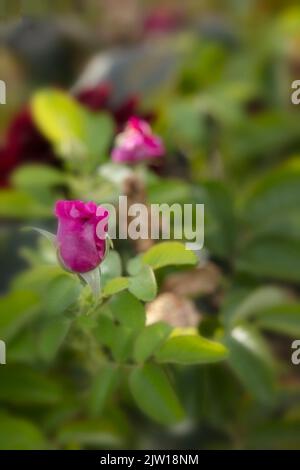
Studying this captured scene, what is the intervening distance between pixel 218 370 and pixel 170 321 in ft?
0.48

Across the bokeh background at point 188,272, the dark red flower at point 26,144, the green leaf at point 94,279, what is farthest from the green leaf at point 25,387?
the dark red flower at point 26,144

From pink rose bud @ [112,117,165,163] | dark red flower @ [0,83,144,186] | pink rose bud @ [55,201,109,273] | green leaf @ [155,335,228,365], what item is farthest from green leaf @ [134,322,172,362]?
dark red flower @ [0,83,144,186]

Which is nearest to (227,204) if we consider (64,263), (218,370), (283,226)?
(283,226)

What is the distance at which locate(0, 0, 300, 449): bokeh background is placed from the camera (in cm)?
105

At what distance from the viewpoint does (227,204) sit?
1.20 meters

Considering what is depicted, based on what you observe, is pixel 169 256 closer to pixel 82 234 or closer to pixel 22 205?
pixel 82 234

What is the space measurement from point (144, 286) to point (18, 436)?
27 centimetres

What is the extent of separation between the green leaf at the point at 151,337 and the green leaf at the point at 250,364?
15cm

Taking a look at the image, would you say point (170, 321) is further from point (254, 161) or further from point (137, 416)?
point (254, 161)

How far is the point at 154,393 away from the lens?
2.99ft

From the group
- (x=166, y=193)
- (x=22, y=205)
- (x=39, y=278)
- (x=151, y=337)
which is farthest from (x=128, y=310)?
(x=22, y=205)

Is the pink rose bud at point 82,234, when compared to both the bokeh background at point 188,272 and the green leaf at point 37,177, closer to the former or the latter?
the bokeh background at point 188,272

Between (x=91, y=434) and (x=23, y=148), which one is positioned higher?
(x=23, y=148)

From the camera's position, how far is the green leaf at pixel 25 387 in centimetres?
104
